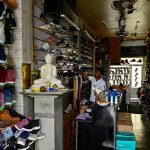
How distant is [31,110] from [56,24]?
2.11 meters

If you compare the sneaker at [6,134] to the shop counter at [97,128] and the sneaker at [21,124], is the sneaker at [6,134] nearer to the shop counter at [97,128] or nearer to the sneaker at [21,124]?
the sneaker at [21,124]

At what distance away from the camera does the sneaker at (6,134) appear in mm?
2791

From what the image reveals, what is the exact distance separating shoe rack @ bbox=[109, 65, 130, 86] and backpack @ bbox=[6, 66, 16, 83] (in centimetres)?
1062

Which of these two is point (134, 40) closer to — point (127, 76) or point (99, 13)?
point (127, 76)

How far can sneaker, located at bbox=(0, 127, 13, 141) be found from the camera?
2791mm

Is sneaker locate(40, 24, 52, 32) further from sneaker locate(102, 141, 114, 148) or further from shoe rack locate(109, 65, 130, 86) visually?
shoe rack locate(109, 65, 130, 86)

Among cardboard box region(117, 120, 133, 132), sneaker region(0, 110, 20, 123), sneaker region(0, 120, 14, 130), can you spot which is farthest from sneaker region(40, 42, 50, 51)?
cardboard box region(117, 120, 133, 132)

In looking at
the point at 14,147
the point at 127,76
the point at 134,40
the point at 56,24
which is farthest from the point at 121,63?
the point at 14,147

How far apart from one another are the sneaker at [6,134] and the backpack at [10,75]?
0.78 m

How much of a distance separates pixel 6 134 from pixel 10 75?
2.99 feet

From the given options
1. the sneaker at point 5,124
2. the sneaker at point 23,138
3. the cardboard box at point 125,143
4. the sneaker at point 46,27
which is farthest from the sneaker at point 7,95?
the cardboard box at point 125,143

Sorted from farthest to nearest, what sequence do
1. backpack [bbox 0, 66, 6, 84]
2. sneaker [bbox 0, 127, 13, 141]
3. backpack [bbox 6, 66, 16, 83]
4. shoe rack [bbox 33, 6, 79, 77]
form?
shoe rack [bbox 33, 6, 79, 77], backpack [bbox 6, 66, 16, 83], backpack [bbox 0, 66, 6, 84], sneaker [bbox 0, 127, 13, 141]

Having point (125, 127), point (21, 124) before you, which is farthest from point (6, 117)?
point (125, 127)

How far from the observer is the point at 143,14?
24.8ft
